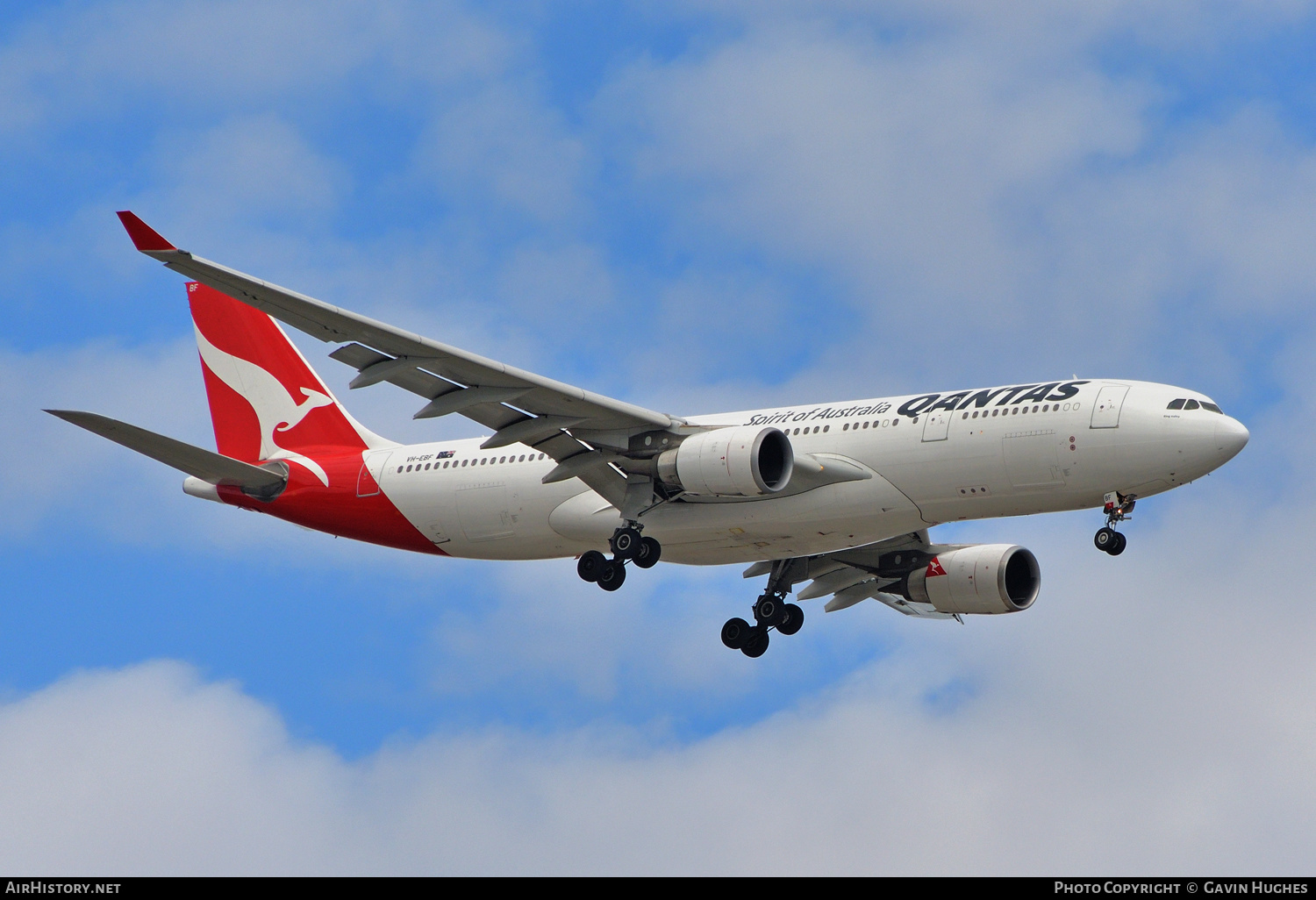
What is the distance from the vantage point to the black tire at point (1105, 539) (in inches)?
1438

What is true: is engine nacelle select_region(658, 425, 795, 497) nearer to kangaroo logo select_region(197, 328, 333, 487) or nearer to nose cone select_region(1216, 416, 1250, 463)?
nose cone select_region(1216, 416, 1250, 463)

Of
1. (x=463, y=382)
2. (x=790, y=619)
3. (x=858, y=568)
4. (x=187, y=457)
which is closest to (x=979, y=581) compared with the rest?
(x=858, y=568)

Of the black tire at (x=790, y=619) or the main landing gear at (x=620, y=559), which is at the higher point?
the black tire at (x=790, y=619)

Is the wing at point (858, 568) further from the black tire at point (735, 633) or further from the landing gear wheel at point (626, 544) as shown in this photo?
the landing gear wheel at point (626, 544)

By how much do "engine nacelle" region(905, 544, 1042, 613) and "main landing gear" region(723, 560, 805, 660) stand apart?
3.13 m

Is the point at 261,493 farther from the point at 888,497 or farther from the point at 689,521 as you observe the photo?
the point at 888,497

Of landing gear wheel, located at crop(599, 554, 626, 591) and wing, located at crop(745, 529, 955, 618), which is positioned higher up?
wing, located at crop(745, 529, 955, 618)

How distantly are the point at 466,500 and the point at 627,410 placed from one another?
20.1ft

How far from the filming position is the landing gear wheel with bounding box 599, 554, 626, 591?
130ft

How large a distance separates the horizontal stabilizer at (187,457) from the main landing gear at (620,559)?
31.9ft

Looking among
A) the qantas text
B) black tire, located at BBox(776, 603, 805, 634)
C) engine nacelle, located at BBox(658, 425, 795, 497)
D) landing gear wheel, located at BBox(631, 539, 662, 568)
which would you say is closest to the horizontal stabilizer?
landing gear wheel, located at BBox(631, 539, 662, 568)

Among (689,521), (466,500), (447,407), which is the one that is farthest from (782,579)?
(447,407)

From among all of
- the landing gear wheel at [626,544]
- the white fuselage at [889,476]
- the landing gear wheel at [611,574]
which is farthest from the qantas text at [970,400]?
the landing gear wheel at [611,574]

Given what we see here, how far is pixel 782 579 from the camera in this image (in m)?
44.9
